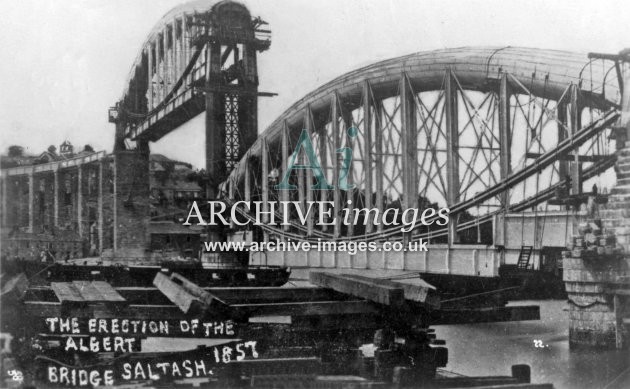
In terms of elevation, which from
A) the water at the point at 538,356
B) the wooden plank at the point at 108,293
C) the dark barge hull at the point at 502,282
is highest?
the wooden plank at the point at 108,293

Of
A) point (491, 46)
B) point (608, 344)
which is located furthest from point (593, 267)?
point (491, 46)

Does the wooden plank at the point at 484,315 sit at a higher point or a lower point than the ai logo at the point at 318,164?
lower

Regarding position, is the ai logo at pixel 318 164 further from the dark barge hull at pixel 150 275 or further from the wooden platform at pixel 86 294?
the wooden platform at pixel 86 294

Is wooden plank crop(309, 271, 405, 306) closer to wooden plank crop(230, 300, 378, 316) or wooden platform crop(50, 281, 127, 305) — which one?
wooden plank crop(230, 300, 378, 316)

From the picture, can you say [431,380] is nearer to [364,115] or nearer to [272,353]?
[272,353]

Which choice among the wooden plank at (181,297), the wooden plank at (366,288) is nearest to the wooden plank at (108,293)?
the wooden plank at (181,297)
